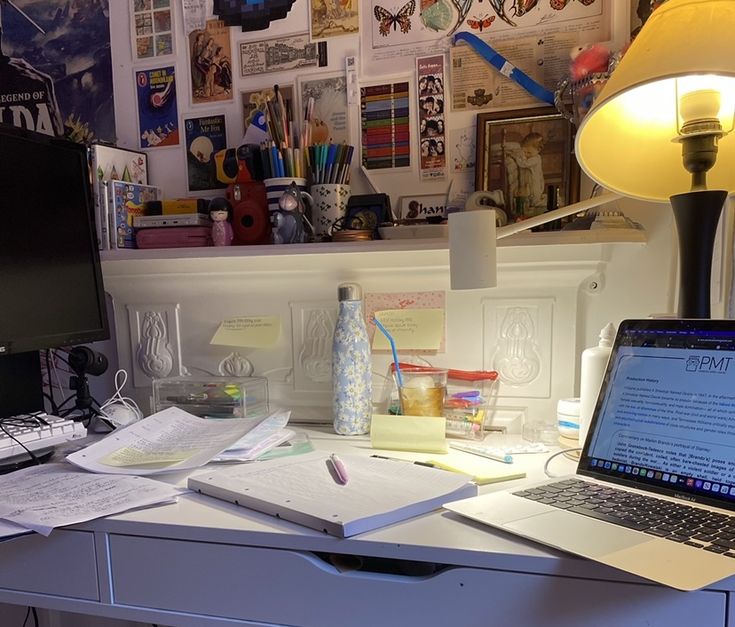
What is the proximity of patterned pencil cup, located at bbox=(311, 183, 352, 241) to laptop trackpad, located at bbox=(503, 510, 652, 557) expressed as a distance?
0.66 m

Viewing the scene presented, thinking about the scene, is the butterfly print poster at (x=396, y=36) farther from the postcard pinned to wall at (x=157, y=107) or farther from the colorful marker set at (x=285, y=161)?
the postcard pinned to wall at (x=157, y=107)

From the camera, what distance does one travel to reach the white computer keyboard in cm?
91

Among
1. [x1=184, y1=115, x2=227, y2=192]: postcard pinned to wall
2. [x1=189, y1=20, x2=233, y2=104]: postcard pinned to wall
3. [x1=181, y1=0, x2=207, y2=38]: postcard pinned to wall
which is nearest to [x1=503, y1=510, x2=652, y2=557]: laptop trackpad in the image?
[x1=184, y1=115, x2=227, y2=192]: postcard pinned to wall

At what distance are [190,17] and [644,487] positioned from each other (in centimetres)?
125

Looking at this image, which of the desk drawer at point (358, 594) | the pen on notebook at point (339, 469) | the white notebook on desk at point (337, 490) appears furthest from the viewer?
the pen on notebook at point (339, 469)

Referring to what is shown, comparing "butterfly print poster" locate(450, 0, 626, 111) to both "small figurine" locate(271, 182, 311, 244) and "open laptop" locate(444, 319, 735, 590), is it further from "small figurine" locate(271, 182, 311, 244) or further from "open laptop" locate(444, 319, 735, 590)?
"open laptop" locate(444, 319, 735, 590)

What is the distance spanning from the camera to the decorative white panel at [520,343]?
3.59 ft

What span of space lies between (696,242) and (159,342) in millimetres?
1058

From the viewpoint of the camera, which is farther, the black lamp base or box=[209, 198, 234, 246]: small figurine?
box=[209, 198, 234, 246]: small figurine

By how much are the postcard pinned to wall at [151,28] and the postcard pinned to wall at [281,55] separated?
0.60 ft

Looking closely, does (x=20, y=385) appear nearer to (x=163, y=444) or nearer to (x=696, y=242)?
(x=163, y=444)

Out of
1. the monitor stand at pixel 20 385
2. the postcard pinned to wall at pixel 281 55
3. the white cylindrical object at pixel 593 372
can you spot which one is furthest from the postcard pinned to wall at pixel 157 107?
the white cylindrical object at pixel 593 372

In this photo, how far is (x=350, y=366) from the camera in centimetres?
108

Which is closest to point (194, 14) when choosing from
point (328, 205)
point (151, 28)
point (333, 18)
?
point (151, 28)
